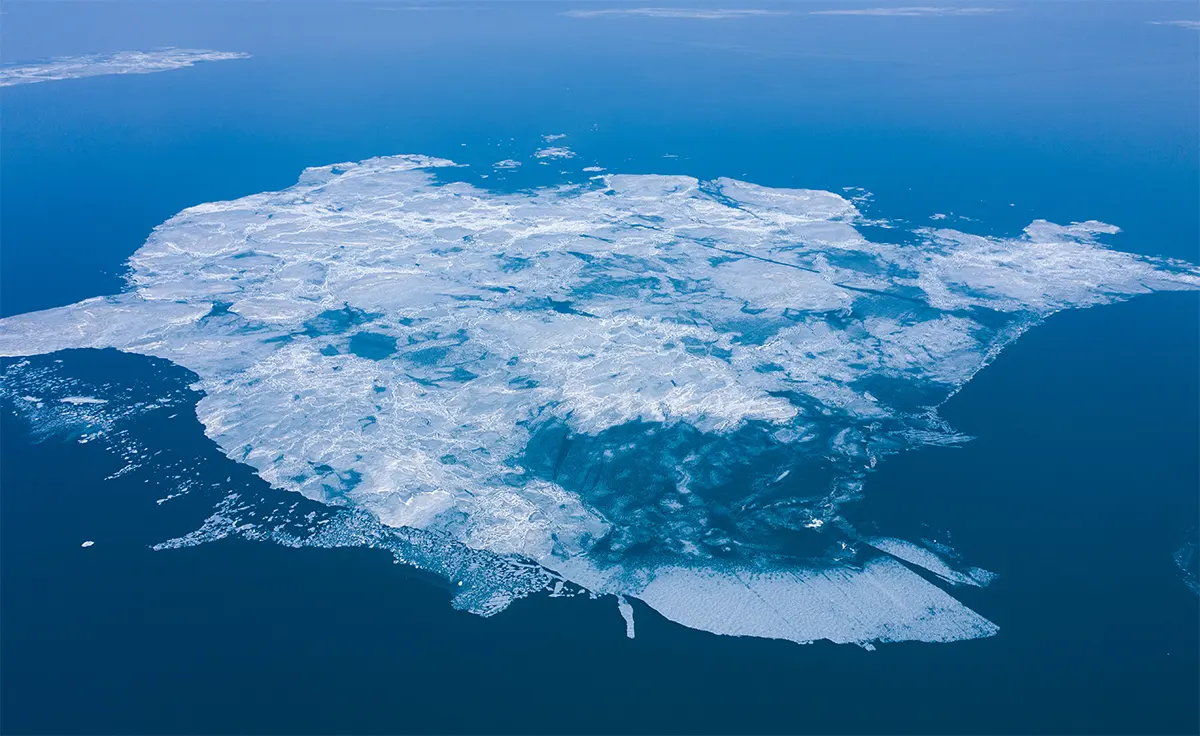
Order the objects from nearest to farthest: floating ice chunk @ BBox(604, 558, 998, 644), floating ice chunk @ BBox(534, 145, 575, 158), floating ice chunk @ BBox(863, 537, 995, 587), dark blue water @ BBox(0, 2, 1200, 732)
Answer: dark blue water @ BBox(0, 2, 1200, 732), floating ice chunk @ BBox(604, 558, 998, 644), floating ice chunk @ BBox(863, 537, 995, 587), floating ice chunk @ BBox(534, 145, 575, 158)

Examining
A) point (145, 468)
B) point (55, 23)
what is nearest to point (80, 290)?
point (145, 468)

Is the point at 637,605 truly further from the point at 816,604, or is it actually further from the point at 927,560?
the point at 927,560

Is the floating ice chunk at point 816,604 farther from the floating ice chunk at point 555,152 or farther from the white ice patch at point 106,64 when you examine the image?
the white ice patch at point 106,64

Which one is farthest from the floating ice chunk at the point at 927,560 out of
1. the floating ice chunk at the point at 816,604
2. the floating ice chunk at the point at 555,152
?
the floating ice chunk at the point at 555,152

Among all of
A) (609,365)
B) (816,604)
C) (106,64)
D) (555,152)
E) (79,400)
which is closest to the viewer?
(816,604)

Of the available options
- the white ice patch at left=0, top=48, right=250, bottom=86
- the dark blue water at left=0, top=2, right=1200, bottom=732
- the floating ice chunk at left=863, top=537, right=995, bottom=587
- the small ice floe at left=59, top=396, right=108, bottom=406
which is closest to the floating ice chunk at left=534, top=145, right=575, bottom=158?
the dark blue water at left=0, top=2, right=1200, bottom=732

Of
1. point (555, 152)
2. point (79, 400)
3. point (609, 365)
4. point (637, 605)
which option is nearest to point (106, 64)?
point (555, 152)

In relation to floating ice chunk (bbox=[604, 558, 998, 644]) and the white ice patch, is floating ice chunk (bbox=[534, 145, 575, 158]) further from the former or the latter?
the white ice patch
